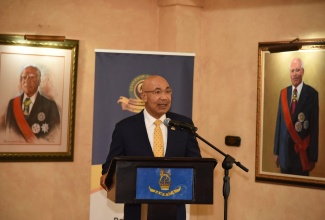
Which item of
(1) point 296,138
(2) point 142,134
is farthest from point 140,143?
(1) point 296,138

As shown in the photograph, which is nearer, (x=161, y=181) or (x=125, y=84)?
(x=161, y=181)

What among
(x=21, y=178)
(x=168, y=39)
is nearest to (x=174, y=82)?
(x=168, y=39)

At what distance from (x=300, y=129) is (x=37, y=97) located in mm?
2866

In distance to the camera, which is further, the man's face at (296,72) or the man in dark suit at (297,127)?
the man's face at (296,72)

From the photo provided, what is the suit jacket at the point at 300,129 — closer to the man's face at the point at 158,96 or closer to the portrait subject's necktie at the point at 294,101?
the portrait subject's necktie at the point at 294,101

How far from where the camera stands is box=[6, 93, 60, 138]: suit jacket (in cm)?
580

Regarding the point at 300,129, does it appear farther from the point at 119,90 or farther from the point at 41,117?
the point at 41,117

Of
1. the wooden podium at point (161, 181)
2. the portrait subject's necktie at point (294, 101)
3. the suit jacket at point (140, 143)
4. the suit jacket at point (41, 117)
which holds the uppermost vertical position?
the portrait subject's necktie at point (294, 101)

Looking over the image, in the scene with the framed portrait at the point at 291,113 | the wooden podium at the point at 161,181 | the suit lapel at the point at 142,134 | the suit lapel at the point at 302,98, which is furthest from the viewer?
the suit lapel at the point at 302,98

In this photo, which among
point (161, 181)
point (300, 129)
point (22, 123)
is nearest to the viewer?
point (161, 181)

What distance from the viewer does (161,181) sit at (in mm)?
3129

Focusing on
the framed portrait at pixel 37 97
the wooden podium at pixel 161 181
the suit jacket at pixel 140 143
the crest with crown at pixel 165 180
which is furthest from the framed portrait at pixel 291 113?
the crest with crown at pixel 165 180

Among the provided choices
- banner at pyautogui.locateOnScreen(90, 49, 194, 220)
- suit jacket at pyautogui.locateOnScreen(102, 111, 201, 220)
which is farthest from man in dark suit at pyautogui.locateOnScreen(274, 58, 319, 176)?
suit jacket at pyautogui.locateOnScreen(102, 111, 201, 220)

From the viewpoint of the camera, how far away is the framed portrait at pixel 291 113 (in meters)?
5.29
